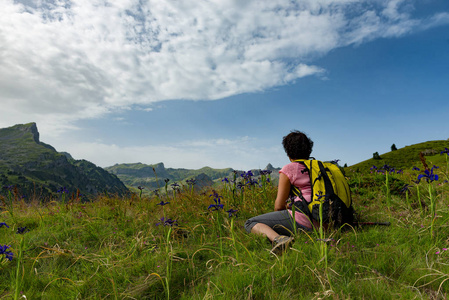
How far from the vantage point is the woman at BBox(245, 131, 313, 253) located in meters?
4.45

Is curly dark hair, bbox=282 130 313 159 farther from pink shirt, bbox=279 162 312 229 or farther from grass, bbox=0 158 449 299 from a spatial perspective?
grass, bbox=0 158 449 299

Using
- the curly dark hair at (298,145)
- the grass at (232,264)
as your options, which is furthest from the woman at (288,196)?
the grass at (232,264)

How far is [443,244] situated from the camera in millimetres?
3879

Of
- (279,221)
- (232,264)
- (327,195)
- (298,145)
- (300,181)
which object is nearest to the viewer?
(232,264)

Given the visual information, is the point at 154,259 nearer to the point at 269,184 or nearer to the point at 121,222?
the point at 121,222

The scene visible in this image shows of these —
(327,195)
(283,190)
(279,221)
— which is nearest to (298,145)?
(283,190)

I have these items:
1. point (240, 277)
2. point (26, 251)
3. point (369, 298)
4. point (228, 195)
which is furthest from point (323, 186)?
point (26, 251)

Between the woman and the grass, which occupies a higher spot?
the woman

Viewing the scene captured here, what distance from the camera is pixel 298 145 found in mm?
4875

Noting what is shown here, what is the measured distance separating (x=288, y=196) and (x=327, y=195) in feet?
2.73

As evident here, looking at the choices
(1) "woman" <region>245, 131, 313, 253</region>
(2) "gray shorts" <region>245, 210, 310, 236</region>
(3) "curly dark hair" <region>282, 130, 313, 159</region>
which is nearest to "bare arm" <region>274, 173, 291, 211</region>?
(1) "woman" <region>245, 131, 313, 253</region>

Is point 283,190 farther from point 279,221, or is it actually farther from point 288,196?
point 279,221

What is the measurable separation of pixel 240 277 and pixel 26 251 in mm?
4446

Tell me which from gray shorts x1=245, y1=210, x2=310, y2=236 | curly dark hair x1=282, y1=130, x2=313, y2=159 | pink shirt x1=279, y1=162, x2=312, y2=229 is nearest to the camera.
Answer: pink shirt x1=279, y1=162, x2=312, y2=229
